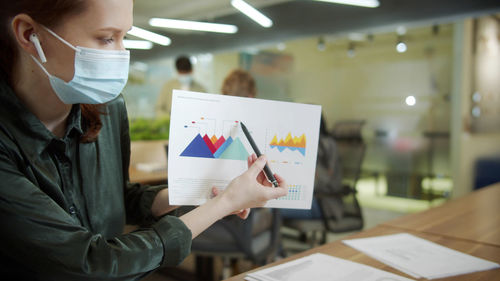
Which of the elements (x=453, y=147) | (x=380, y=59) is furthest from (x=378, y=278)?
(x=380, y=59)

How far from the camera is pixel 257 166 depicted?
792 millimetres

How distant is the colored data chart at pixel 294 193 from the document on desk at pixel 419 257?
0.33 metres

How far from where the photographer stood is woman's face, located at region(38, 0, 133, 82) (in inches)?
28.2

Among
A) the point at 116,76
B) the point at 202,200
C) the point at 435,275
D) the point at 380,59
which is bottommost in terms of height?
the point at 435,275

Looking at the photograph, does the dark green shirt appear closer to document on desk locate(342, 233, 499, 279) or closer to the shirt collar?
the shirt collar

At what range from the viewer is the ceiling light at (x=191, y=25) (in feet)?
14.0

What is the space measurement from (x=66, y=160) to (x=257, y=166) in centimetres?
45

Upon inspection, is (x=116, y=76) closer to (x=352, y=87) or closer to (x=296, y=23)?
(x=296, y=23)

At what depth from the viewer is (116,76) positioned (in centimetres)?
85

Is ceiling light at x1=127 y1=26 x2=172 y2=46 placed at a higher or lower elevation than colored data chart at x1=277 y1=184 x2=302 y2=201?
higher

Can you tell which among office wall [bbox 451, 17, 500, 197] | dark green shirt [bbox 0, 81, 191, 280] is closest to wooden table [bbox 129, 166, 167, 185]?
dark green shirt [bbox 0, 81, 191, 280]

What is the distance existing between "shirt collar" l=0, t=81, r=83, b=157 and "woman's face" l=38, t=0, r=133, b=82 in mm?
91

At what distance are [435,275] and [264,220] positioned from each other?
1.11 metres

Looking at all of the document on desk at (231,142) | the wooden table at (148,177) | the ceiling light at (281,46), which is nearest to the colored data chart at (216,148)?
the document on desk at (231,142)
